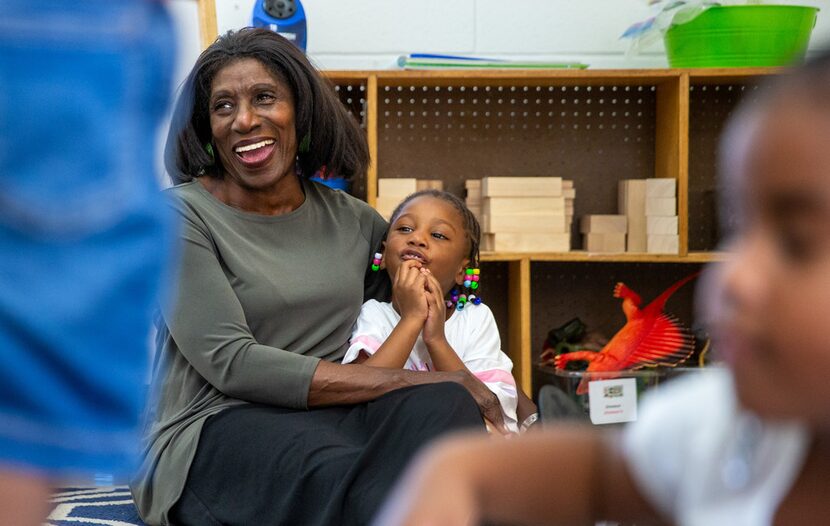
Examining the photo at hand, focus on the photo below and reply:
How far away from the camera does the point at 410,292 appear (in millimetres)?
2209

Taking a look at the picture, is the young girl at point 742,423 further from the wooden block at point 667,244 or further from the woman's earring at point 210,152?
the wooden block at point 667,244

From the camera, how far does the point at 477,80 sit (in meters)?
3.48

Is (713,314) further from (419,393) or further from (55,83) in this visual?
(419,393)

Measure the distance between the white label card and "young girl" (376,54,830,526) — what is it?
8.43 feet

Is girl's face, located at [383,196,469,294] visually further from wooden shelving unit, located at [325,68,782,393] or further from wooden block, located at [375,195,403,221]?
wooden shelving unit, located at [325,68,782,393]

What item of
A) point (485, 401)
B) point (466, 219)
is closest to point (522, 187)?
point (466, 219)

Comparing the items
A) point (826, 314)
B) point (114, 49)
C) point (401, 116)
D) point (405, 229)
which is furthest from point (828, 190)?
point (401, 116)

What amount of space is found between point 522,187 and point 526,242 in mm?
180

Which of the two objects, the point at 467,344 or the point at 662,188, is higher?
the point at 662,188

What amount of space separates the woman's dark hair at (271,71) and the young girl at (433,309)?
25 centimetres

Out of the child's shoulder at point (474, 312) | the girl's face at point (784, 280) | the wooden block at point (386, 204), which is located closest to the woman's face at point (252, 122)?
the child's shoulder at point (474, 312)

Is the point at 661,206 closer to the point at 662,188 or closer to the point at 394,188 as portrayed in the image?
the point at 662,188

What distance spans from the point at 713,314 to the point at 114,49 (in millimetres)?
485

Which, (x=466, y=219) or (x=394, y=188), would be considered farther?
(x=394, y=188)
